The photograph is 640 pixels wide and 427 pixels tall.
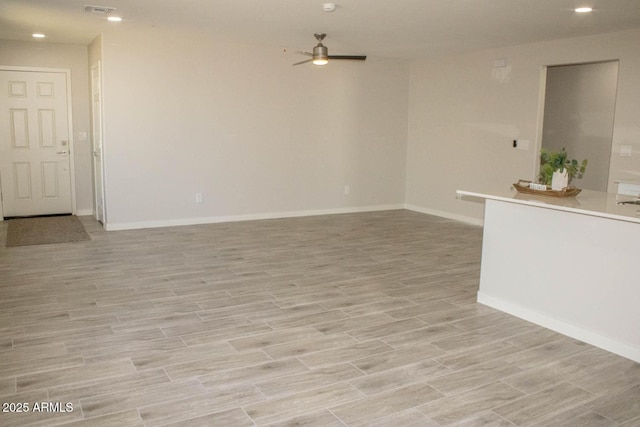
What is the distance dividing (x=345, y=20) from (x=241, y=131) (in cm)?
261

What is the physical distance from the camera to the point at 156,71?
684 cm

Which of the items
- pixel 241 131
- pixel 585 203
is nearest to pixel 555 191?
pixel 585 203

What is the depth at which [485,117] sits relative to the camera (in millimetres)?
7465

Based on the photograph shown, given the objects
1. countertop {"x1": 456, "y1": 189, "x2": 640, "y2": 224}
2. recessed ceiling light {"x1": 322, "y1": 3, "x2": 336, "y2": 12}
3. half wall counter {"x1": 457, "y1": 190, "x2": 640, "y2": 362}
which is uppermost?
recessed ceiling light {"x1": 322, "y1": 3, "x2": 336, "y2": 12}

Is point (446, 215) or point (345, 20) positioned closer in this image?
point (345, 20)

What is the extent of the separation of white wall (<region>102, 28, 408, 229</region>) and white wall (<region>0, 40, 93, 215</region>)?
54.9 inches

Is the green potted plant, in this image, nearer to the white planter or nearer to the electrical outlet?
the white planter

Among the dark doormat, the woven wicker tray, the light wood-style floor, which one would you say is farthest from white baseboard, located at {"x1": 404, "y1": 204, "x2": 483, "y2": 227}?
the dark doormat

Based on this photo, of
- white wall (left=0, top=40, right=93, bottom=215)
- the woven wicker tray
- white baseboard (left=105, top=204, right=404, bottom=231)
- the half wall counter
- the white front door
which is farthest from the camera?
the white front door

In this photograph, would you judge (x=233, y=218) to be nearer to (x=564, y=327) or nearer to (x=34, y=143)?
(x=34, y=143)

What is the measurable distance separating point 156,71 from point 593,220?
5504 millimetres

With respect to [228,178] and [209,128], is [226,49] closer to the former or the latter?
[209,128]

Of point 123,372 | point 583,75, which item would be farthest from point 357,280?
point 583,75

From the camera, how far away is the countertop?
3330 mm
